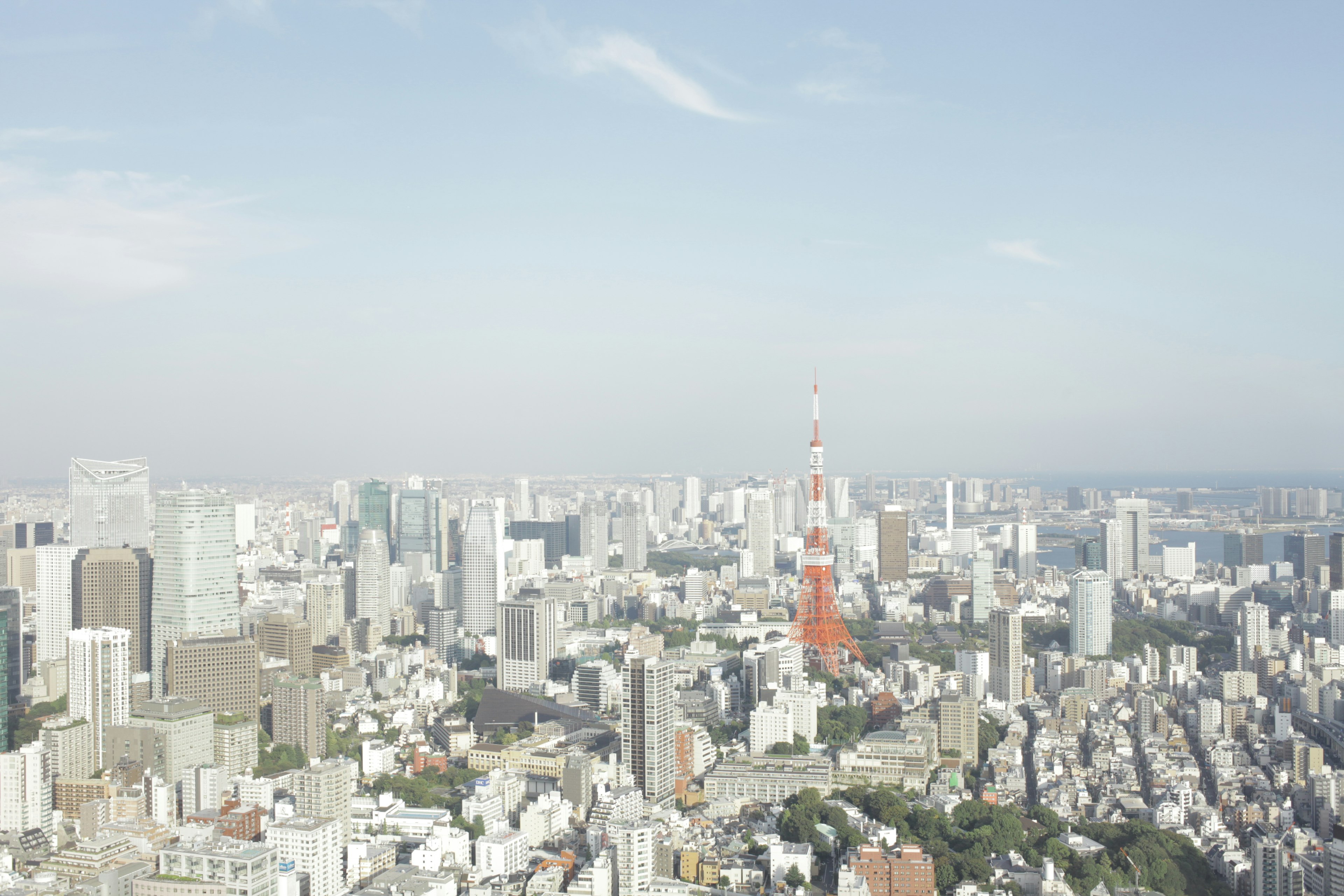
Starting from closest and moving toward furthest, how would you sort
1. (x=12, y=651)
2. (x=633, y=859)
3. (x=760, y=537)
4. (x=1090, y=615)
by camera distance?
(x=633, y=859) < (x=12, y=651) < (x=1090, y=615) < (x=760, y=537)

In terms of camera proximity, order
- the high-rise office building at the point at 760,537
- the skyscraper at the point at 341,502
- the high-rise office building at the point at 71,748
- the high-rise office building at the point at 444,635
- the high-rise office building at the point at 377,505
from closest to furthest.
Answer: the high-rise office building at the point at 71,748 < the high-rise office building at the point at 444,635 < the high-rise office building at the point at 377,505 < the high-rise office building at the point at 760,537 < the skyscraper at the point at 341,502

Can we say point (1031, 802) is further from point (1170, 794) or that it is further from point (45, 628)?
point (45, 628)

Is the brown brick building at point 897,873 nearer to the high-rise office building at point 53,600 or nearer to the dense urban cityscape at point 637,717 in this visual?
the dense urban cityscape at point 637,717

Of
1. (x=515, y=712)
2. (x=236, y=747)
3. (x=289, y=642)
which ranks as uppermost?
(x=289, y=642)

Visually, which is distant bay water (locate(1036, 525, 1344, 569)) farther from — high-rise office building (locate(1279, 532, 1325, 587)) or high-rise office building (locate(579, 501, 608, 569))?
high-rise office building (locate(579, 501, 608, 569))

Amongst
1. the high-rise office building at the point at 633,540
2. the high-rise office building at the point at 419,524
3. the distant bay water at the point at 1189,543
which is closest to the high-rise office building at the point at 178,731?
the high-rise office building at the point at 419,524

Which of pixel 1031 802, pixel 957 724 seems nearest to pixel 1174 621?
pixel 957 724

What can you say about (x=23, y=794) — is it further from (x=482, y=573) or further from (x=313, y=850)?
(x=482, y=573)

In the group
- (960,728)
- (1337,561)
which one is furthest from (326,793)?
(1337,561)
